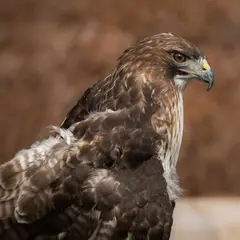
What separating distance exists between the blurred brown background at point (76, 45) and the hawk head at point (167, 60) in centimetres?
89

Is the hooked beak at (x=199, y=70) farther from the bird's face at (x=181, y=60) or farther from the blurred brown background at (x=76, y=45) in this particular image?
the blurred brown background at (x=76, y=45)

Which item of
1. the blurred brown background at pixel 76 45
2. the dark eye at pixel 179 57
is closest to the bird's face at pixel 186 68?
the dark eye at pixel 179 57

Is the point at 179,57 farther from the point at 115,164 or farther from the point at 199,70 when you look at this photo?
the point at 115,164

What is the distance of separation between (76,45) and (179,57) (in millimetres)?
971

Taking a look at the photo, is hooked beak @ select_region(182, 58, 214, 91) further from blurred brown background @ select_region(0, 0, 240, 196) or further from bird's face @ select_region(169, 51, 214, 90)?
blurred brown background @ select_region(0, 0, 240, 196)

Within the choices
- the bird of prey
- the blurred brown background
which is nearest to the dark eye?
the bird of prey

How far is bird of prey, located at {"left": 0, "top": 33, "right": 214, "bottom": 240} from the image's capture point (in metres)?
1.42

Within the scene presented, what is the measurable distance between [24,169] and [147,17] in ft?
3.89

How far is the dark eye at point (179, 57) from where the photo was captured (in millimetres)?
1601

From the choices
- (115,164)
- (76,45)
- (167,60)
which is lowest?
(115,164)

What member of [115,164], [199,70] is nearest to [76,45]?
[199,70]

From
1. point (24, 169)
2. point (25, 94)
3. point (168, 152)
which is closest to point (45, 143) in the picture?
point (24, 169)

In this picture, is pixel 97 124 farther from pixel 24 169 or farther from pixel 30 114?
pixel 30 114

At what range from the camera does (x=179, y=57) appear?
5.27ft
